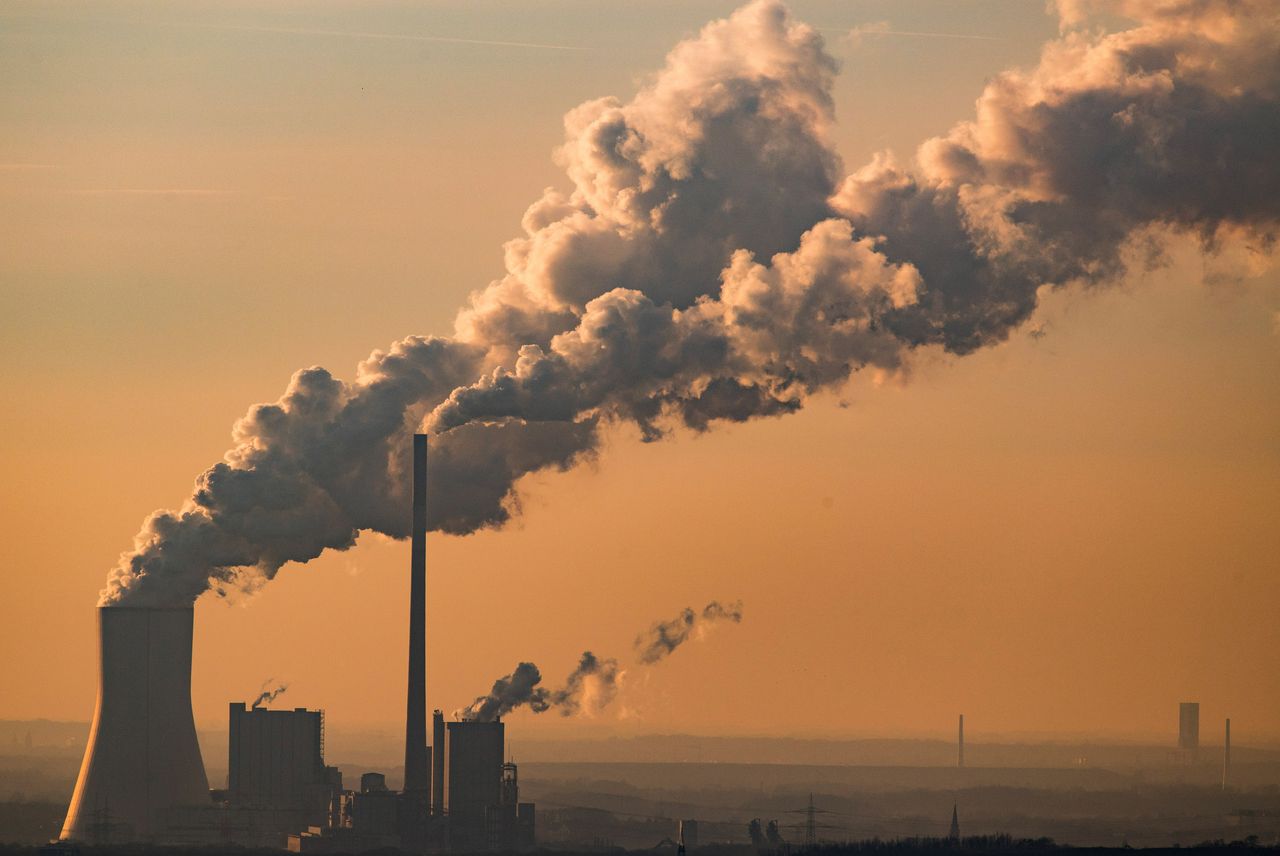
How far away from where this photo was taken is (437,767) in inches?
3659

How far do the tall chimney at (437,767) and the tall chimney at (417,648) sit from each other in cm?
33

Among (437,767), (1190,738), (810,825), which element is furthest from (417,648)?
(1190,738)

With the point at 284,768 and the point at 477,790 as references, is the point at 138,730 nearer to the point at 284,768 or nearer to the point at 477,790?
the point at 284,768

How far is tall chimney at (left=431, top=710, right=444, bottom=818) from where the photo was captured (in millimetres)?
92562

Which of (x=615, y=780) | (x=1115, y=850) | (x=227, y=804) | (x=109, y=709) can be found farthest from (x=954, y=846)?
(x=615, y=780)

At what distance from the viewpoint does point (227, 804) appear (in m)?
90.7

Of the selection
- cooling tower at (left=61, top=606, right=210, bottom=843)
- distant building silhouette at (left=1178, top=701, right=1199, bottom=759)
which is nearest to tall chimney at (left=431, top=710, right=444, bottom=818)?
cooling tower at (left=61, top=606, right=210, bottom=843)

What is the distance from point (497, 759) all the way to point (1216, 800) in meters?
72.6

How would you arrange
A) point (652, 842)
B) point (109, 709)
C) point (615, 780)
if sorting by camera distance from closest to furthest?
1. point (109, 709)
2. point (652, 842)
3. point (615, 780)

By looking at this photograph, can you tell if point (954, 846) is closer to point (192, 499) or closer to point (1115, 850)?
point (1115, 850)

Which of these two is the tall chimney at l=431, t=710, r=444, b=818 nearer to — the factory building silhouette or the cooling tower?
the factory building silhouette

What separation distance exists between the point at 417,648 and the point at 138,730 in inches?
520

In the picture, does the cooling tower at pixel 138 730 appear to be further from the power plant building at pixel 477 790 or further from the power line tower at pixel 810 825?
the power line tower at pixel 810 825

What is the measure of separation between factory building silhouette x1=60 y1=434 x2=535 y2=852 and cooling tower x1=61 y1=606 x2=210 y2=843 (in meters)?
0.05
